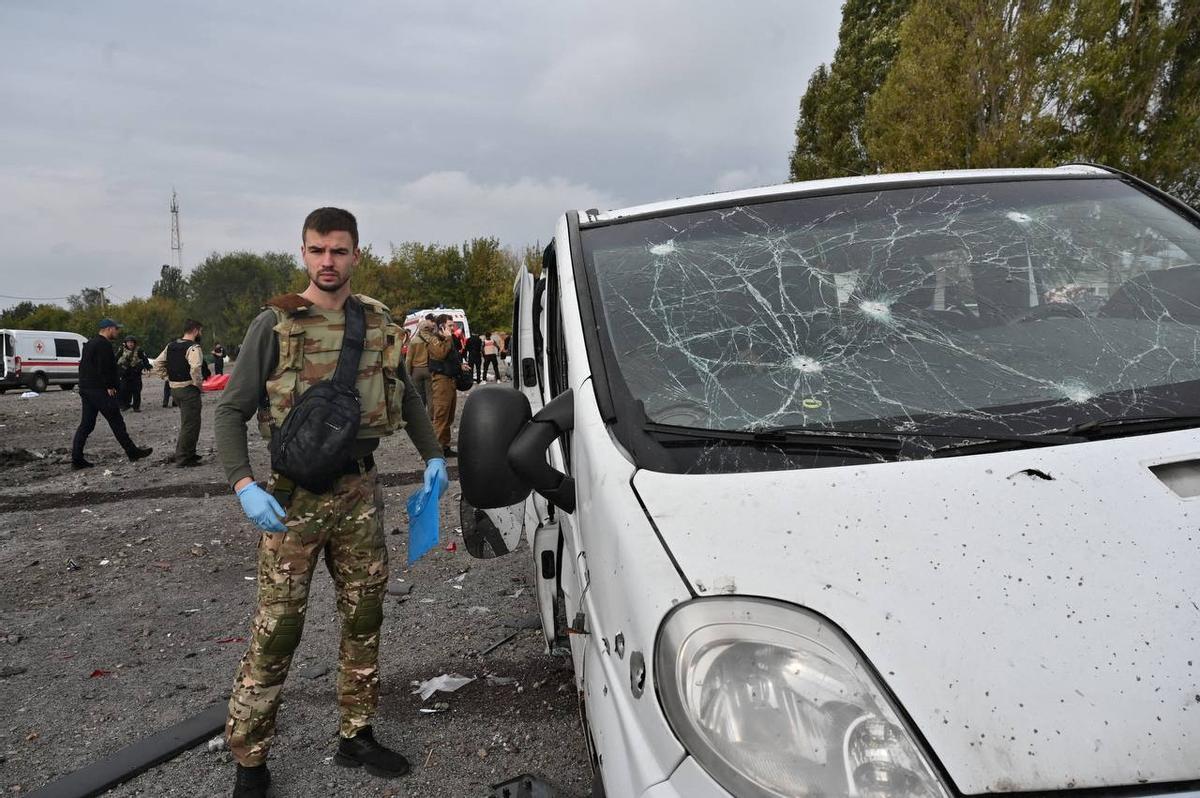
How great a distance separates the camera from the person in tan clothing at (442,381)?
9273 millimetres

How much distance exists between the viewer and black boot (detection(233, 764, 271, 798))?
246 cm

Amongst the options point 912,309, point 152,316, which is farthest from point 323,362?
point 152,316

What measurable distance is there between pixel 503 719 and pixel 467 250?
58584mm

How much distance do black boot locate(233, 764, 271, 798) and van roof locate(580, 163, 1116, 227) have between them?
205 centimetres

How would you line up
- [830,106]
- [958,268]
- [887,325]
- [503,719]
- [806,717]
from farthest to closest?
[830,106]
[503,719]
[958,268]
[887,325]
[806,717]

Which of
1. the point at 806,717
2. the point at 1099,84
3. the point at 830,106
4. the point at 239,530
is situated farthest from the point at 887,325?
the point at 830,106

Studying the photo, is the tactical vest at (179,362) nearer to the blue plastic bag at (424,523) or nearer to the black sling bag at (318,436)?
the blue plastic bag at (424,523)

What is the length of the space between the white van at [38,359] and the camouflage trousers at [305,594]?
28.2 metres

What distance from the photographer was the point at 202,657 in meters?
3.79

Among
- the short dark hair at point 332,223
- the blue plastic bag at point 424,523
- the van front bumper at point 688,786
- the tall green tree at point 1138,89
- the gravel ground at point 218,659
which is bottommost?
the gravel ground at point 218,659

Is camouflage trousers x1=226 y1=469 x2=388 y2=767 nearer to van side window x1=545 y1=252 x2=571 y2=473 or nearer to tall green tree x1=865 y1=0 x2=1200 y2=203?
van side window x1=545 y1=252 x2=571 y2=473

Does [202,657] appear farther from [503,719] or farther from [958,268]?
[958,268]

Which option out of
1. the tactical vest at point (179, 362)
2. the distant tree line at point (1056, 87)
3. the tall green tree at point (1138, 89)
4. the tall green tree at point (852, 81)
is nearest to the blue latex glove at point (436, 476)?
the tactical vest at point (179, 362)

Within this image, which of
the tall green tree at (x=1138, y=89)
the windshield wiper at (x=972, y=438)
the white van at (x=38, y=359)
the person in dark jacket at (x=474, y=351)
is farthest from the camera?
the white van at (x=38, y=359)
